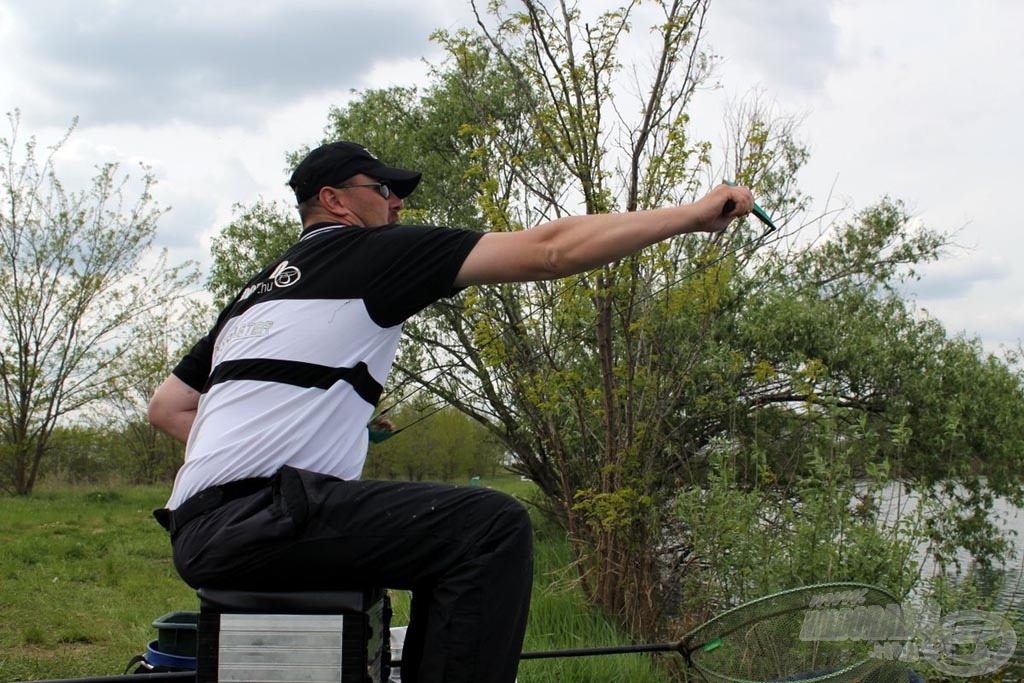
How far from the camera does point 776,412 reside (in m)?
8.85

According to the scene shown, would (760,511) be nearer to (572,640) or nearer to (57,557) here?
(572,640)

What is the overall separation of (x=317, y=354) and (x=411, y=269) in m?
0.31

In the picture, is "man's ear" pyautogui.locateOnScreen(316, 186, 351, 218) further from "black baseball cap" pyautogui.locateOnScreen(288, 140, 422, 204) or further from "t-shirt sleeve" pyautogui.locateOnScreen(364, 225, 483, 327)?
"t-shirt sleeve" pyautogui.locateOnScreen(364, 225, 483, 327)

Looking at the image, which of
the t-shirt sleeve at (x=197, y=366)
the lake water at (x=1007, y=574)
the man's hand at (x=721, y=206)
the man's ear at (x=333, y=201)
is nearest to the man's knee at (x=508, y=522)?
the man's hand at (x=721, y=206)

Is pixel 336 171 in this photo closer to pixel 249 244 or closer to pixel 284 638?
pixel 284 638

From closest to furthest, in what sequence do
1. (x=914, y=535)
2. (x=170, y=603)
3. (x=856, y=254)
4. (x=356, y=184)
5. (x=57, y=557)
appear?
(x=356, y=184) < (x=914, y=535) < (x=170, y=603) < (x=57, y=557) < (x=856, y=254)

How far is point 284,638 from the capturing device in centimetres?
216

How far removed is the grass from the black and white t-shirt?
336 centimetres

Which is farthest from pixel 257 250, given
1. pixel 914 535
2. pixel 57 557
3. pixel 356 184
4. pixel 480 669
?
pixel 480 669

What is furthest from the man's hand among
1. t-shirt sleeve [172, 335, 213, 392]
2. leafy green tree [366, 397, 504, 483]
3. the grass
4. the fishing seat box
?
leafy green tree [366, 397, 504, 483]

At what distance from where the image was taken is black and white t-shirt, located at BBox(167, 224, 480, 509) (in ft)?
7.61

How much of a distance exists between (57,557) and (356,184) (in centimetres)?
961

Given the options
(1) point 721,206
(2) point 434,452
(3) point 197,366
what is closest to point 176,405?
(3) point 197,366

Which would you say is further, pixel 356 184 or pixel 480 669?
pixel 356 184
